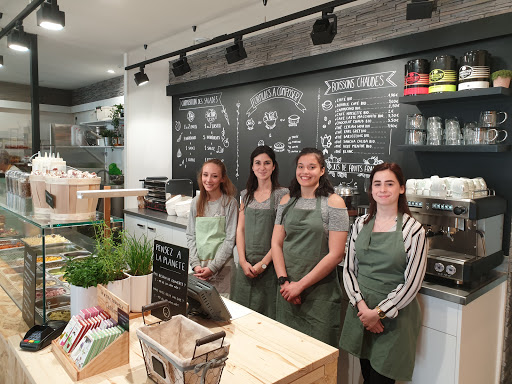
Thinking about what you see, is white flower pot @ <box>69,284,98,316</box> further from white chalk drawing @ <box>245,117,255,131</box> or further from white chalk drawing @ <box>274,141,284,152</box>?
white chalk drawing @ <box>245,117,255,131</box>

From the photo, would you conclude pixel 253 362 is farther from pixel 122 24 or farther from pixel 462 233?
pixel 122 24

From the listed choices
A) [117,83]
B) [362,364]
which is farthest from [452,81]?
[117,83]

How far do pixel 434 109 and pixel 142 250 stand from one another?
2263 mm

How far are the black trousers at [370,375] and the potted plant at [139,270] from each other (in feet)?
4.29

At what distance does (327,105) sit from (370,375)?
7.39 feet

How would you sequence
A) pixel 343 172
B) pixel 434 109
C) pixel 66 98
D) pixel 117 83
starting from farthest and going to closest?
pixel 66 98
pixel 117 83
pixel 343 172
pixel 434 109

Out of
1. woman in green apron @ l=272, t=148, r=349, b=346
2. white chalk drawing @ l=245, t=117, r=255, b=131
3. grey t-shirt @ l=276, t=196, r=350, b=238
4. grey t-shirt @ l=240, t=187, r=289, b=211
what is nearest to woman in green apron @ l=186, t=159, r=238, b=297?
grey t-shirt @ l=240, t=187, r=289, b=211

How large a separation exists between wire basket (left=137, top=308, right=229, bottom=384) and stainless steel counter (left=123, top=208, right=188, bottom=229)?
277 centimetres

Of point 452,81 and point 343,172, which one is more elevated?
point 452,81

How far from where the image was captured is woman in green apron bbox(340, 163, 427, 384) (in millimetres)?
2027

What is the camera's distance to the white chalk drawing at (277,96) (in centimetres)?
384

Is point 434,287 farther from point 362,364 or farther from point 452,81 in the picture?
point 452,81

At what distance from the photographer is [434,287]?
2.21 metres

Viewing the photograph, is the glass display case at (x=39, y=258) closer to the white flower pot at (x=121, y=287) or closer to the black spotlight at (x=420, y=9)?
the white flower pot at (x=121, y=287)
